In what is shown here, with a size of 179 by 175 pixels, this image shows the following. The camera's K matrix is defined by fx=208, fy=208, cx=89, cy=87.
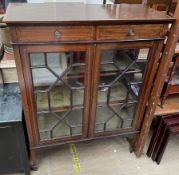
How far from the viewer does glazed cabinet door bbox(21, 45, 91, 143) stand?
42.8 inches

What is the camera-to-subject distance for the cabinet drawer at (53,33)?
0.98 m

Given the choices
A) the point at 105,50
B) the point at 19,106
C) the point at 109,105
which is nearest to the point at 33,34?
the point at 105,50

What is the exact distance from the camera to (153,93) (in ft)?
4.49

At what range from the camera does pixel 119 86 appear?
4.35 ft

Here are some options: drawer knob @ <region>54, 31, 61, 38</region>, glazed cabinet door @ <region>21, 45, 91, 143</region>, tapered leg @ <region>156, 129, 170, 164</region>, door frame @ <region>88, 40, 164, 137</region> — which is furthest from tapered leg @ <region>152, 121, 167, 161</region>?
drawer knob @ <region>54, 31, 61, 38</region>

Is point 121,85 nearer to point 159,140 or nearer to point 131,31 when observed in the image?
point 131,31

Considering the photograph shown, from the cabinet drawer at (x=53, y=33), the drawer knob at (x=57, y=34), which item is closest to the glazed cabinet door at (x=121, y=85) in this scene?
the cabinet drawer at (x=53, y=33)

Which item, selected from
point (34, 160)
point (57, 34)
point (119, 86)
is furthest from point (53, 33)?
point (34, 160)

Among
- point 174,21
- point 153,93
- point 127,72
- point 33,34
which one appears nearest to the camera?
point 33,34

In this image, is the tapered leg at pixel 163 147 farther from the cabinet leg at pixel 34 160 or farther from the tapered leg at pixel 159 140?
the cabinet leg at pixel 34 160

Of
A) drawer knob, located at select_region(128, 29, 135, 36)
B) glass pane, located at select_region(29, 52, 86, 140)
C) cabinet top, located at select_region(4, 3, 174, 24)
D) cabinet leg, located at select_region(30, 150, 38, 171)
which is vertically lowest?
cabinet leg, located at select_region(30, 150, 38, 171)

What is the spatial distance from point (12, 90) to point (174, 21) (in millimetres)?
1095

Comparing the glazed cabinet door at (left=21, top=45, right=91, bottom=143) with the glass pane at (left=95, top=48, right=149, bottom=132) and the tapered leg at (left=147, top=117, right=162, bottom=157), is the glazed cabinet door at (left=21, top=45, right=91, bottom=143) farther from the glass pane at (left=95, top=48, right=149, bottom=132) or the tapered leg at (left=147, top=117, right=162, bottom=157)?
the tapered leg at (left=147, top=117, right=162, bottom=157)

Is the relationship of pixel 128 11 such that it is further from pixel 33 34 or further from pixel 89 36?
pixel 33 34
